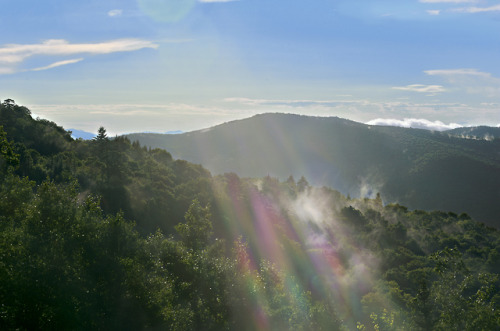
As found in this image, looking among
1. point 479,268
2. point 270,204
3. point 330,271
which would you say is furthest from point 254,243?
point 479,268

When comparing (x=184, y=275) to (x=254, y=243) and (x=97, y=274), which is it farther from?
(x=254, y=243)

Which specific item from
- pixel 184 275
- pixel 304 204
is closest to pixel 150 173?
pixel 184 275

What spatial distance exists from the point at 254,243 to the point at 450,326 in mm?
48179

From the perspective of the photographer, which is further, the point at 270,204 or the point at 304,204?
the point at 304,204

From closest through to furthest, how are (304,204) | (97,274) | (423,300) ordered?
1. (97,274)
2. (423,300)
3. (304,204)

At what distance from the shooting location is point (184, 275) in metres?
29.4

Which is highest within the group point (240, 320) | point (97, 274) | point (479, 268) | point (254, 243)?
point (97, 274)

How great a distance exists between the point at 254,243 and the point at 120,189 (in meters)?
30.3

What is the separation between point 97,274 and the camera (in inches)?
869

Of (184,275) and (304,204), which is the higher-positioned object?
(184,275)

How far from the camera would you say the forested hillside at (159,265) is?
1953 centimetres

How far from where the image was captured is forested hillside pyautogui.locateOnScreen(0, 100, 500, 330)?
1953 centimetres

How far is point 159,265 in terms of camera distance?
27.0 m

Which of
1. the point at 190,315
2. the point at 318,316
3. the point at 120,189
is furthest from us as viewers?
the point at 120,189
